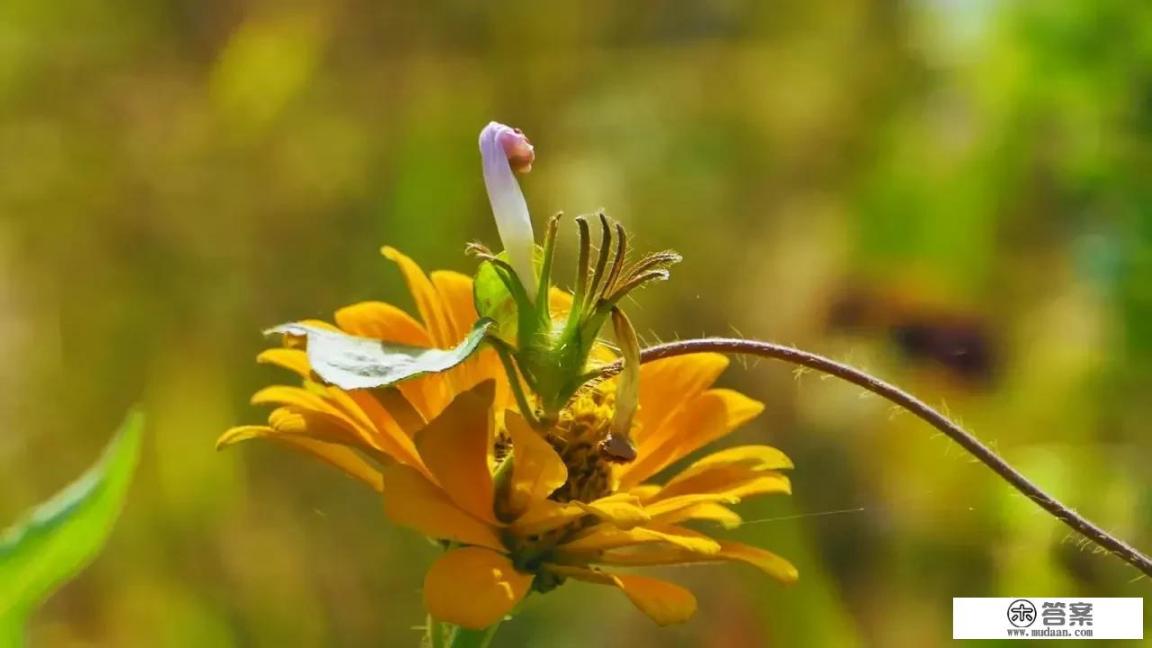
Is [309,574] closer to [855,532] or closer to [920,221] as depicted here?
[855,532]

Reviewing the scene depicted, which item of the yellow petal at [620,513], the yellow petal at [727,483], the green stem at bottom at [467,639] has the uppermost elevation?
the yellow petal at [727,483]

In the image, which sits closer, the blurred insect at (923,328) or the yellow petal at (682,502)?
the yellow petal at (682,502)

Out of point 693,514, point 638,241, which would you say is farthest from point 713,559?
point 638,241

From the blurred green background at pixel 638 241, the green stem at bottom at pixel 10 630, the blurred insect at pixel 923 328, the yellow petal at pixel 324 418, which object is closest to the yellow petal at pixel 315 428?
the yellow petal at pixel 324 418

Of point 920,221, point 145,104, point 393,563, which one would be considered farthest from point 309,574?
point 920,221

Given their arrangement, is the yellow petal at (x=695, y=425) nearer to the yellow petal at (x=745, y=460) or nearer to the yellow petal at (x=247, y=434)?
the yellow petal at (x=745, y=460)

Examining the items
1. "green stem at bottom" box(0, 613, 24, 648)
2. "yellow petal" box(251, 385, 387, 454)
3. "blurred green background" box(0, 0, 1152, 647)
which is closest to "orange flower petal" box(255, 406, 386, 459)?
"yellow petal" box(251, 385, 387, 454)
